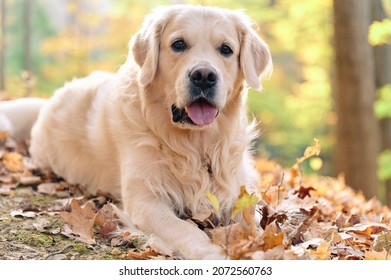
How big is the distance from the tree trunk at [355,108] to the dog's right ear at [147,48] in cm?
474

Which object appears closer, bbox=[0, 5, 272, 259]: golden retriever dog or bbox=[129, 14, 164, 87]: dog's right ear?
bbox=[0, 5, 272, 259]: golden retriever dog

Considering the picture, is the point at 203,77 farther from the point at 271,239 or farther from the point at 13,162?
the point at 13,162

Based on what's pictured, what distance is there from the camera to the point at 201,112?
12.8 feet

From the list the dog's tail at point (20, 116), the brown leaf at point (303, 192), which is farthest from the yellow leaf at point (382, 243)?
the dog's tail at point (20, 116)

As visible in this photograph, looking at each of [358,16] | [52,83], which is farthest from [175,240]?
[52,83]

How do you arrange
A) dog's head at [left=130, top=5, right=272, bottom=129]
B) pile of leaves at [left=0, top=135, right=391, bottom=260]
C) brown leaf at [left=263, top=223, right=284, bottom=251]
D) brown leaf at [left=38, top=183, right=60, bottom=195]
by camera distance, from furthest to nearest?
1. brown leaf at [left=38, top=183, right=60, bottom=195]
2. dog's head at [left=130, top=5, right=272, bottom=129]
3. pile of leaves at [left=0, top=135, right=391, bottom=260]
4. brown leaf at [left=263, top=223, right=284, bottom=251]

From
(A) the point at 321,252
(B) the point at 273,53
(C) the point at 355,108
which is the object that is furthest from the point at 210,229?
(B) the point at 273,53

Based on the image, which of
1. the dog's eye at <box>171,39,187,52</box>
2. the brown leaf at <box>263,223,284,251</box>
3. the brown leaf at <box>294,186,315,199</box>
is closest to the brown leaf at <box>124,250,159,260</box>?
the brown leaf at <box>263,223,284,251</box>

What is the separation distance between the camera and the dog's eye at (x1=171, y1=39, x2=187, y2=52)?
12.9 feet

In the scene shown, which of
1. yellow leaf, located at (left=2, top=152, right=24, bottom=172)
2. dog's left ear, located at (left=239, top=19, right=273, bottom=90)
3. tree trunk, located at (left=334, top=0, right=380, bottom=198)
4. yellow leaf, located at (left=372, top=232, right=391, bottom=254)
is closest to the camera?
yellow leaf, located at (left=372, top=232, right=391, bottom=254)

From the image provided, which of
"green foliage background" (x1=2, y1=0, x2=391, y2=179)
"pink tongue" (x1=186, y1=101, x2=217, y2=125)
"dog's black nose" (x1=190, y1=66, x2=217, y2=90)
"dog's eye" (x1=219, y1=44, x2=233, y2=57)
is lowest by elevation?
"green foliage background" (x1=2, y1=0, x2=391, y2=179)

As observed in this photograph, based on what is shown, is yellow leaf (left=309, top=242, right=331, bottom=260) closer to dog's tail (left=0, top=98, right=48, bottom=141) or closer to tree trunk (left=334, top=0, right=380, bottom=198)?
dog's tail (left=0, top=98, right=48, bottom=141)

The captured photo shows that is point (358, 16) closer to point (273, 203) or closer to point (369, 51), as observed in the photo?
point (369, 51)
